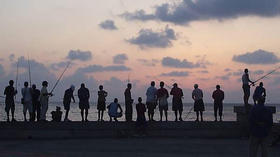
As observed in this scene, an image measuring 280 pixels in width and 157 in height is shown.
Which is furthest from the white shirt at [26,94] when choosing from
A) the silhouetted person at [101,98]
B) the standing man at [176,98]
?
the standing man at [176,98]

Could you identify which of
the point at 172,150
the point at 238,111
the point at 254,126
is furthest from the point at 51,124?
the point at 254,126

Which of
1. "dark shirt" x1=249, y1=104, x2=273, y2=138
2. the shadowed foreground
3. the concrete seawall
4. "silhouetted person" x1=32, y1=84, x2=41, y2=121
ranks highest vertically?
"silhouetted person" x1=32, y1=84, x2=41, y2=121

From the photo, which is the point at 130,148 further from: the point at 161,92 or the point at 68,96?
the point at 68,96

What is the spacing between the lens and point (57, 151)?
16.0m

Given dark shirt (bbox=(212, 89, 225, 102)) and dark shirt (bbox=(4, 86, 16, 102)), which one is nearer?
dark shirt (bbox=(4, 86, 16, 102))

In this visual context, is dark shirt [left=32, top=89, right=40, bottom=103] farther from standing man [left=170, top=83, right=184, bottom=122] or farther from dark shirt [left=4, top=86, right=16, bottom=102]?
standing man [left=170, top=83, right=184, bottom=122]

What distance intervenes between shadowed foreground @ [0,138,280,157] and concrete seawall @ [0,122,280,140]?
75cm

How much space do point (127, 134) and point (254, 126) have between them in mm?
8254

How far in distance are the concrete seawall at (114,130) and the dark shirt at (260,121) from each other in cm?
702

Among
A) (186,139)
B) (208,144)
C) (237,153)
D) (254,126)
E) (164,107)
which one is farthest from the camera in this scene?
(164,107)

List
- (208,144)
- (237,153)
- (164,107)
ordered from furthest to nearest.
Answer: (164,107)
(208,144)
(237,153)

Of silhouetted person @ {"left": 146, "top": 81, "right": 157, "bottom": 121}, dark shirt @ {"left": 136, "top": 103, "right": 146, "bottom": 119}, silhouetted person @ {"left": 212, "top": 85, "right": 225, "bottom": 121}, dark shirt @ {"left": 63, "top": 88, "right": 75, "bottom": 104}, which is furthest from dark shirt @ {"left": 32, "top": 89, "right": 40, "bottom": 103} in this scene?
silhouetted person @ {"left": 212, "top": 85, "right": 225, "bottom": 121}

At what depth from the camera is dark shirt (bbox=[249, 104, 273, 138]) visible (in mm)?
13094

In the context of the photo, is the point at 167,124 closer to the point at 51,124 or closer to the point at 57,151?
the point at 51,124
